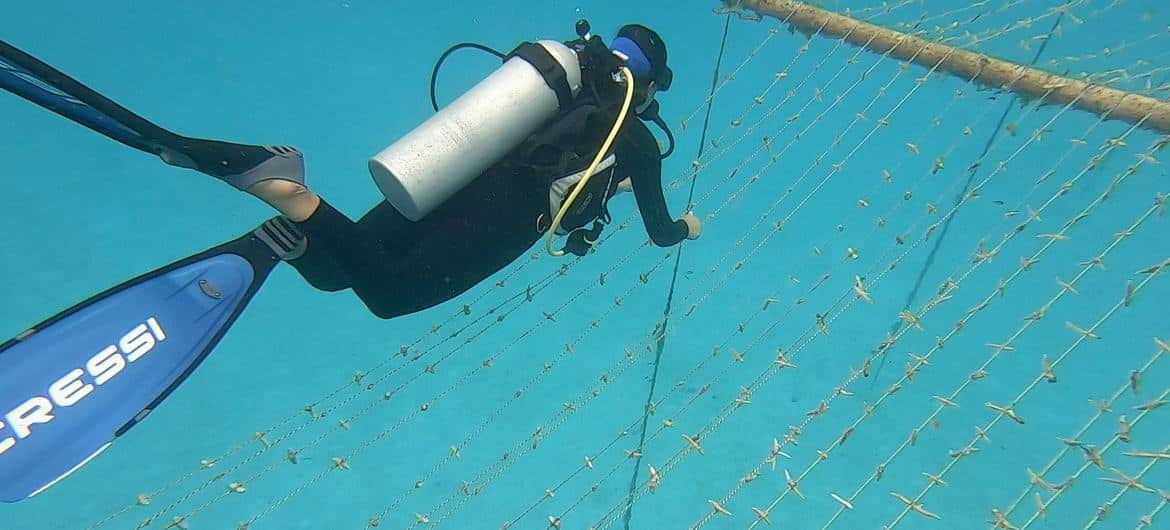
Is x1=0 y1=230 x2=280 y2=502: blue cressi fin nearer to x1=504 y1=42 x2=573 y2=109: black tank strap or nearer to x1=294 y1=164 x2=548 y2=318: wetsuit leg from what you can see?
x1=294 y1=164 x2=548 y2=318: wetsuit leg

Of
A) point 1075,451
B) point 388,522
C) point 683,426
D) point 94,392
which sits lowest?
point 1075,451

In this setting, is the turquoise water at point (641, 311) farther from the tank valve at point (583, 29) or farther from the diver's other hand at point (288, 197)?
the diver's other hand at point (288, 197)

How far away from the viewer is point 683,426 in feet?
11.1

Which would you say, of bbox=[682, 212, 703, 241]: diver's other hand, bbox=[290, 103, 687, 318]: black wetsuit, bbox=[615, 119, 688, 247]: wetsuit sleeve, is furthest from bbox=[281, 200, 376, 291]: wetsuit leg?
bbox=[682, 212, 703, 241]: diver's other hand

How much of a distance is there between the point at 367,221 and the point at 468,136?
17.8 inches

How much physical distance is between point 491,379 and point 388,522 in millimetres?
798

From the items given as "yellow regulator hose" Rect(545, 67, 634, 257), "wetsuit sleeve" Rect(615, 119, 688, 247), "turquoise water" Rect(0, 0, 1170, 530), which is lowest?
"turquoise water" Rect(0, 0, 1170, 530)

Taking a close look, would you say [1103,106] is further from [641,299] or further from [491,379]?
[491,379]

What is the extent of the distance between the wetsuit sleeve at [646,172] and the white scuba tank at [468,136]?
211mm

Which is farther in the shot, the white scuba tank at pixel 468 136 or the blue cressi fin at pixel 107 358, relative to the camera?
the white scuba tank at pixel 468 136

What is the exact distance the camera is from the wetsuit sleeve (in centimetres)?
204

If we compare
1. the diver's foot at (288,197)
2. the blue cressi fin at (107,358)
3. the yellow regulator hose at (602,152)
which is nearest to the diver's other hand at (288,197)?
the diver's foot at (288,197)

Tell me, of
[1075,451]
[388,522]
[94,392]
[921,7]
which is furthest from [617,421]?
[921,7]

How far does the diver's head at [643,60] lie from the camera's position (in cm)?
201
